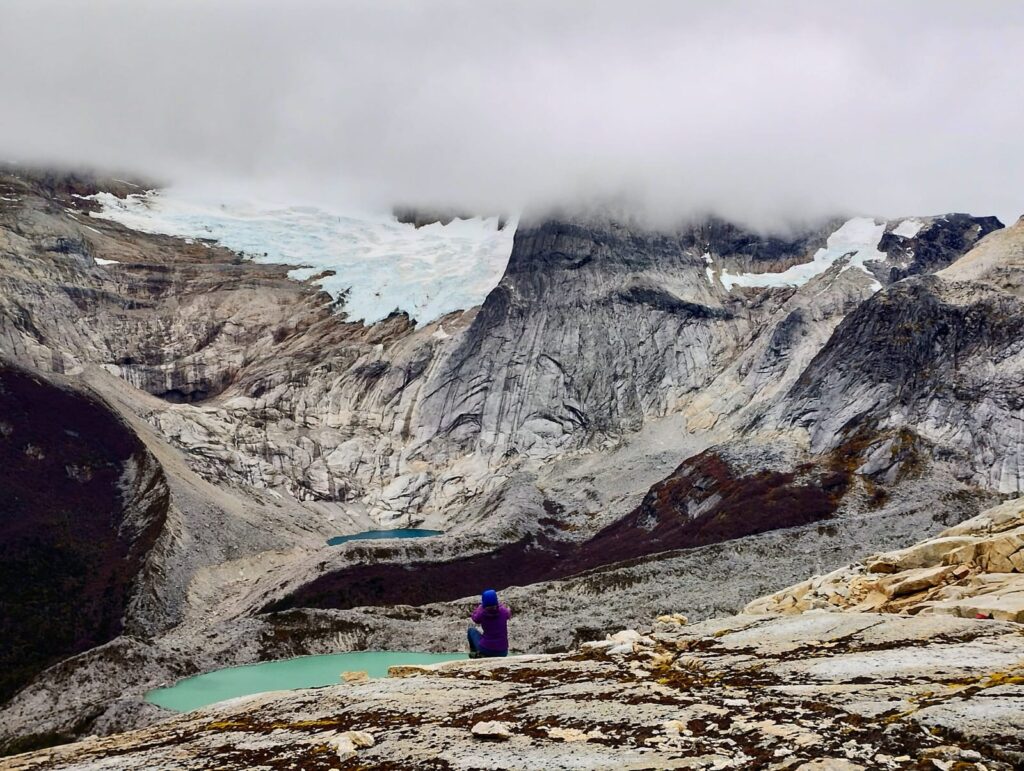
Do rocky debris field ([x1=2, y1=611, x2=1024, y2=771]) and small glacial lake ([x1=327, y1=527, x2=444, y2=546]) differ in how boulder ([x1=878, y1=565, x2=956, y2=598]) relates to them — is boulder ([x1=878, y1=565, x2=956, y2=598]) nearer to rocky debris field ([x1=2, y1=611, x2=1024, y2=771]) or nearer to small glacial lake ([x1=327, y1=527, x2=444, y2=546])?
rocky debris field ([x1=2, y1=611, x2=1024, y2=771])

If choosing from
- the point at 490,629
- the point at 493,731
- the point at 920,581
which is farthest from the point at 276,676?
the point at 493,731

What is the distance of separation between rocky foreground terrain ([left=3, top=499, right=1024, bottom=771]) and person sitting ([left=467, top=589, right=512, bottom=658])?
5.11 feet

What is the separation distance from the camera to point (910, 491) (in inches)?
4621

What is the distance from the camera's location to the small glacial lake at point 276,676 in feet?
255

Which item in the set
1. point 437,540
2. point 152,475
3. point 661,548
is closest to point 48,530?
point 152,475

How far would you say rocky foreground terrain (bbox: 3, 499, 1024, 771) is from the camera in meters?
14.8

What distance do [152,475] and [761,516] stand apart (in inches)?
3609

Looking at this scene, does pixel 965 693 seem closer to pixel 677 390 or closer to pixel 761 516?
pixel 761 516

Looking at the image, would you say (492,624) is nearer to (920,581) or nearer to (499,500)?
(920,581)

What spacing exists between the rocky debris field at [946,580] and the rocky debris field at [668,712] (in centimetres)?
367

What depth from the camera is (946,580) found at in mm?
31703

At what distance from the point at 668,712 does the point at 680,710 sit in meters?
0.24

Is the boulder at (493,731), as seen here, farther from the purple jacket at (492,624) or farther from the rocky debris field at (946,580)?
the rocky debris field at (946,580)

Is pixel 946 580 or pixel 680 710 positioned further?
pixel 946 580
